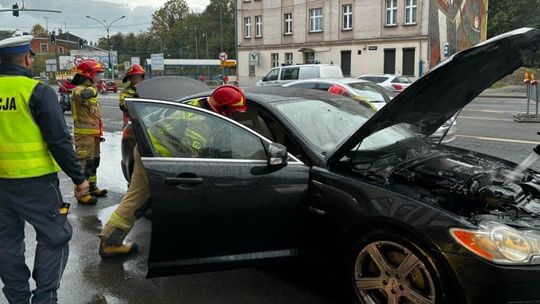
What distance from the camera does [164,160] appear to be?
3.27 metres

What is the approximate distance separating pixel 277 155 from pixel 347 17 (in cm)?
3914

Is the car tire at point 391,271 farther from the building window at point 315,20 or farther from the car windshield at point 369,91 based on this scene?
the building window at point 315,20

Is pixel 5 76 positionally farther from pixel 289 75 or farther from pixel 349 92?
pixel 289 75

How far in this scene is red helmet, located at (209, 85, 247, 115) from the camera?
12.0 ft

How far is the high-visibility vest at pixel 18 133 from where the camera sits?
2682 mm

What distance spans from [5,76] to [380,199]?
225cm

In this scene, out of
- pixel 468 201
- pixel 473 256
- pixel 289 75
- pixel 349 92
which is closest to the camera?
pixel 473 256

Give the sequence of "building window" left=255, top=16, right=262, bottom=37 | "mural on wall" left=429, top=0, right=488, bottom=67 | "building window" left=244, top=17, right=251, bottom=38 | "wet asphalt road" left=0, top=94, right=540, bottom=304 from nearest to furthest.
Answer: "wet asphalt road" left=0, top=94, right=540, bottom=304, "mural on wall" left=429, top=0, right=488, bottom=67, "building window" left=255, top=16, right=262, bottom=37, "building window" left=244, top=17, right=251, bottom=38

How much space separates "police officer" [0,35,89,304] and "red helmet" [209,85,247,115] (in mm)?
1189

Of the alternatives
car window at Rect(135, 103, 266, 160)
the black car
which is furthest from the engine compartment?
car window at Rect(135, 103, 266, 160)

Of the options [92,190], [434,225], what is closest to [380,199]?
[434,225]

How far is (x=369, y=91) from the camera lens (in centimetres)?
1118

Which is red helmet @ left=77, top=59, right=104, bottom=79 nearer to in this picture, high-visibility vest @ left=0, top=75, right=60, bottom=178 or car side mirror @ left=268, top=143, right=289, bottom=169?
high-visibility vest @ left=0, top=75, right=60, bottom=178

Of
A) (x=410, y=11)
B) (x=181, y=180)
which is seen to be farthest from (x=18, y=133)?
(x=410, y=11)
